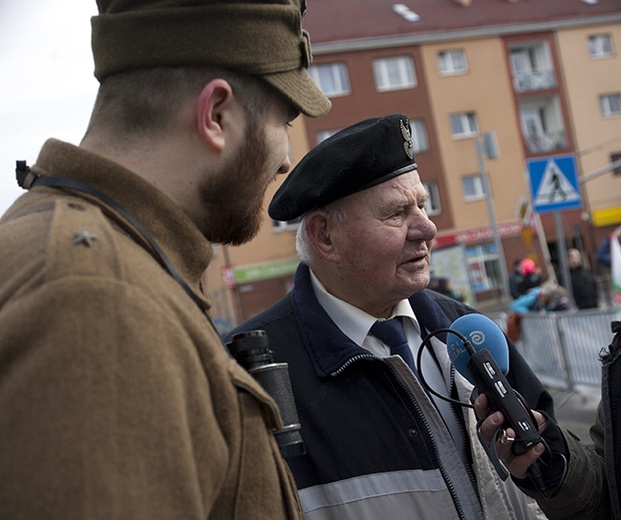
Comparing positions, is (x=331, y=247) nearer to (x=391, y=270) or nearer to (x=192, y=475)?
(x=391, y=270)

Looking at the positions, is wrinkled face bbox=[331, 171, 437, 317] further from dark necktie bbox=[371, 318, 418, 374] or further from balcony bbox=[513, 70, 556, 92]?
balcony bbox=[513, 70, 556, 92]

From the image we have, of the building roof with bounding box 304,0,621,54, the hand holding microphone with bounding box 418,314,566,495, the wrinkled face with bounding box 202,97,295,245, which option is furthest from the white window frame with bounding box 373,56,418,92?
the wrinkled face with bounding box 202,97,295,245

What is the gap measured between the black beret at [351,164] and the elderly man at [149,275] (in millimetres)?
1122

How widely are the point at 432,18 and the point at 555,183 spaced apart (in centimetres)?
2866

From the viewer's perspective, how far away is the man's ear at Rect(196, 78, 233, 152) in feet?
4.71

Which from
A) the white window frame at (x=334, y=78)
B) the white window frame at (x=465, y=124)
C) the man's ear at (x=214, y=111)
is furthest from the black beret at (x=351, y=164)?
the white window frame at (x=465, y=124)

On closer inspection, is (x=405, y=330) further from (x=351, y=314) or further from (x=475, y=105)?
(x=475, y=105)

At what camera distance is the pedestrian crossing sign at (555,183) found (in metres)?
9.93

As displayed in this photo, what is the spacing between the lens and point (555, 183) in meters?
10.0

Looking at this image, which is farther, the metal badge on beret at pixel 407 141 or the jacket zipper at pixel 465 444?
the metal badge on beret at pixel 407 141

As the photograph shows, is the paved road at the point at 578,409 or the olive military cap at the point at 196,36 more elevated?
the olive military cap at the point at 196,36

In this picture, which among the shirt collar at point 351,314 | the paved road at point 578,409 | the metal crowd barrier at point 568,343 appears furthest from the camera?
the metal crowd barrier at point 568,343

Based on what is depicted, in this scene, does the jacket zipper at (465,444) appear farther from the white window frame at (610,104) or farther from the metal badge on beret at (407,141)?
the white window frame at (610,104)

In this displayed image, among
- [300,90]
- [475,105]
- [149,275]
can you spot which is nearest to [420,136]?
[475,105]
